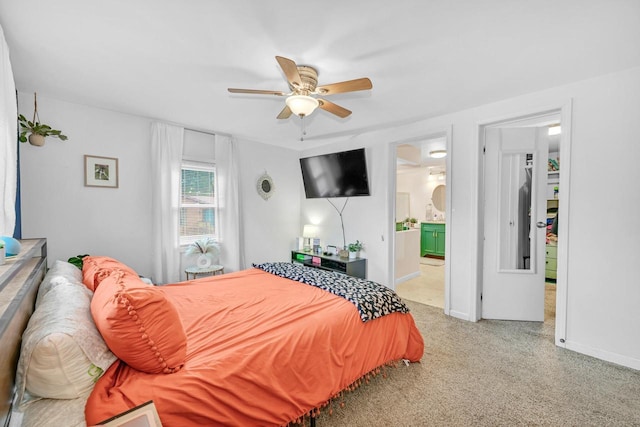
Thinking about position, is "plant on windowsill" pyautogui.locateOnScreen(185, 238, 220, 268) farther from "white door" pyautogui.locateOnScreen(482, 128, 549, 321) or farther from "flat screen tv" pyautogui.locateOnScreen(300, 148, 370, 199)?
"white door" pyautogui.locateOnScreen(482, 128, 549, 321)

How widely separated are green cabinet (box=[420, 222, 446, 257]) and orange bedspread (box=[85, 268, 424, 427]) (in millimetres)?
5104

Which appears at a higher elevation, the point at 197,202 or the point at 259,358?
the point at 197,202

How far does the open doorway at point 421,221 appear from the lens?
14.9 feet

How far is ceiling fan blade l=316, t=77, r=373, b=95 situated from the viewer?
6.44 ft

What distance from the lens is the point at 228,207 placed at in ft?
13.7

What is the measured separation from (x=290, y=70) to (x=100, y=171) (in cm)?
269

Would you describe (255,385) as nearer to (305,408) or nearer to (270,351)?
(270,351)

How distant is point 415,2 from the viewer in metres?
1.57

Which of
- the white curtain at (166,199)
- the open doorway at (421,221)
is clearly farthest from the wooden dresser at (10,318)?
the open doorway at (421,221)

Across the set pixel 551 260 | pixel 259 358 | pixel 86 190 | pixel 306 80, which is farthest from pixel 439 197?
pixel 86 190

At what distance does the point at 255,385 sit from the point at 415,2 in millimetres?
2220

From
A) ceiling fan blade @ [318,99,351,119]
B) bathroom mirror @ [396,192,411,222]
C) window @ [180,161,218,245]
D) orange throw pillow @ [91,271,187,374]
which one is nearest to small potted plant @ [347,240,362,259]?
window @ [180,161,218,245]

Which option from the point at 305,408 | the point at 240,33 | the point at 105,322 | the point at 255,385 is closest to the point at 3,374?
the point at 105,322

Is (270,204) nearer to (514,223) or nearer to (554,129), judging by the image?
(514,223)
